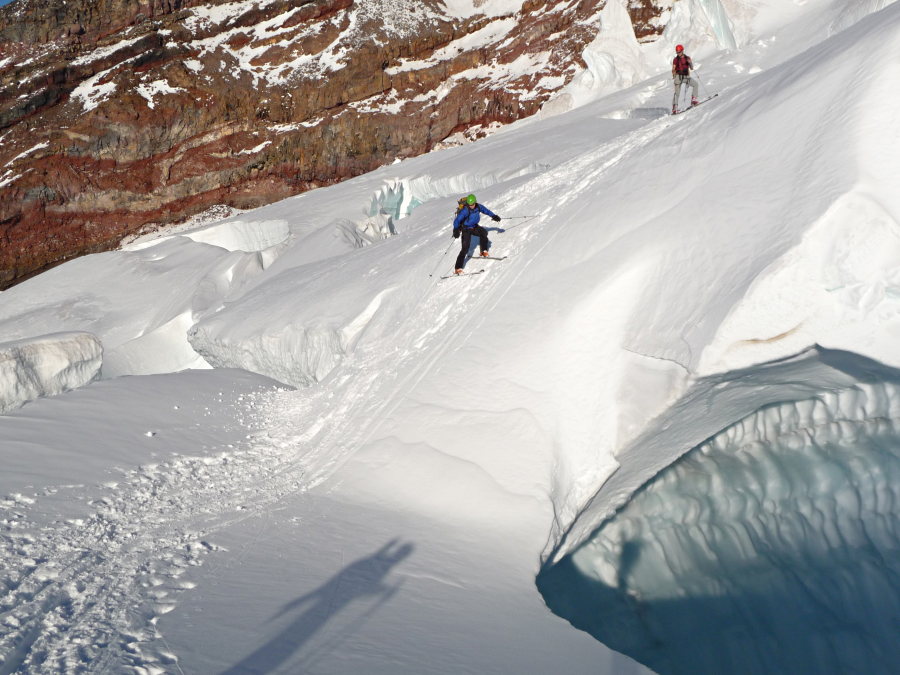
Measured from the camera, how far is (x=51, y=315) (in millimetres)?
18297

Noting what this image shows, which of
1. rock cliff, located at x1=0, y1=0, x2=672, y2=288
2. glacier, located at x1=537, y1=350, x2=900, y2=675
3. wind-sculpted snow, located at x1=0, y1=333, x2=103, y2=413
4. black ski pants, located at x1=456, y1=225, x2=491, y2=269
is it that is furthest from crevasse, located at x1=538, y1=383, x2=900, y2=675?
rock cliff, located at x1=0, y1=0, x2=672, y2=288

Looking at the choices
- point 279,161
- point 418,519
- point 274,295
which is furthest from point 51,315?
point 279,161

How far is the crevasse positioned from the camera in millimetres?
4812

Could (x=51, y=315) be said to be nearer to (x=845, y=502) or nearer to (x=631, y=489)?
(x=631, y=489)

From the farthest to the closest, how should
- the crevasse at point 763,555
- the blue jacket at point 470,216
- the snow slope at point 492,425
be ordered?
the blue jacket at point 470,216 → the crevasse at point 763,555 → the snow slope at point 492,425

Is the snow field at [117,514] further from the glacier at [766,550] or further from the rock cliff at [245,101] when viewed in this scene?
the rock cliff at [245,101]

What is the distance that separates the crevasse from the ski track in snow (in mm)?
3091

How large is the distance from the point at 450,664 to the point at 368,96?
4460 cm

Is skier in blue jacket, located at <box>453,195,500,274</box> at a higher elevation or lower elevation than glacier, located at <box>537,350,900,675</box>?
higher

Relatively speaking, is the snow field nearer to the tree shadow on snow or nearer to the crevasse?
the tree shadow on snow

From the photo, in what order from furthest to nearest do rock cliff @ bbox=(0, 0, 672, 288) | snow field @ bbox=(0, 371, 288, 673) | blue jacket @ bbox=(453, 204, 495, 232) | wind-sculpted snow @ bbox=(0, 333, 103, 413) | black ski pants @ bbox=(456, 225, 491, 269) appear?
rock cliff @ bbox=(0, 0, 672, 288) < wind-sculpted snow @ bbox=(0, 333, 103, 413) < blue jacket @ bbox=(453, 204, 495, 232) < black ski pants @ bbox=(456, 225, 491, 269) < snow field @ bbox=(0, 371, 288, 673)

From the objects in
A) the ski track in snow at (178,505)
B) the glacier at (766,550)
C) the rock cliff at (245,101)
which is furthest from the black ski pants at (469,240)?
the rock cliff at (245,101)

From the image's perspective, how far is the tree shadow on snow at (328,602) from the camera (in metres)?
3.88

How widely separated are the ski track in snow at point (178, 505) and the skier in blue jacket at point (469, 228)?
341 millimetres
